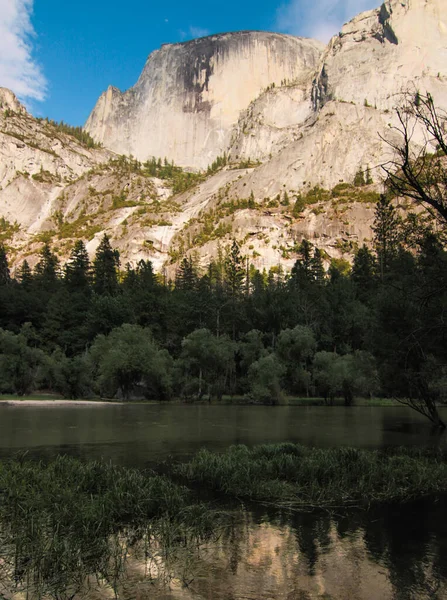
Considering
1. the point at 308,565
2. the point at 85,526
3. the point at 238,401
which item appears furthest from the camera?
the point at 238,401

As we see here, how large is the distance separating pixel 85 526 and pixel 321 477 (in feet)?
26.3

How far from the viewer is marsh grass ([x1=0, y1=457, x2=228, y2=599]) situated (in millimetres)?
8023

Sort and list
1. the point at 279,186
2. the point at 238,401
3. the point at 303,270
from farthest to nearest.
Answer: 1. the point at 279,186
2. the point at 303,270
3. the point at 238,401

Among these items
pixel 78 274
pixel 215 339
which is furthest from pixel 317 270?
pixel 78 274

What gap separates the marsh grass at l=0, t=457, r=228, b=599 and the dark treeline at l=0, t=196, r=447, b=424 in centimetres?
1689

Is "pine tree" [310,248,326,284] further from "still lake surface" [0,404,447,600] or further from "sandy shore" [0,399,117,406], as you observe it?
"still lake surface" [0,404,447,600]

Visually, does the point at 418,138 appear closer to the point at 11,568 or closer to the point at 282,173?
the point at 282,173

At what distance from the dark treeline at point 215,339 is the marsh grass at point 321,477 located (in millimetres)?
9585

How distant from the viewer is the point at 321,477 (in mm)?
15156

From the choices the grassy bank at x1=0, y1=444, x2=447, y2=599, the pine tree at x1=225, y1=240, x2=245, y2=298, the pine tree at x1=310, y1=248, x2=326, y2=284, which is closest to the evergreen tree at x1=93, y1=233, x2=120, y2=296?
the pine tree at x1=225, y1=240, x2=245, y2=298

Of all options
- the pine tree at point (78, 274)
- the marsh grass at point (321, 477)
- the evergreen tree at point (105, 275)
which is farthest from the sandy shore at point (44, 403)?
the pine tree at point (78, 274)

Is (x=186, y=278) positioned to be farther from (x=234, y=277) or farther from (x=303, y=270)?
(x=303, y=270)

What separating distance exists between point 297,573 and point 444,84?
194 metres

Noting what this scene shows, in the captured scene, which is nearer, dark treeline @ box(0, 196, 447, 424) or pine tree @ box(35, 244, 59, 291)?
dark treeline @ box(0, 196, 447, 424)
